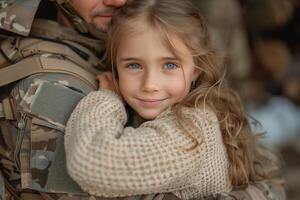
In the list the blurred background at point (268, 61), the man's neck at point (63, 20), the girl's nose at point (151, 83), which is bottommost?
the blurred background at point (268, 61)

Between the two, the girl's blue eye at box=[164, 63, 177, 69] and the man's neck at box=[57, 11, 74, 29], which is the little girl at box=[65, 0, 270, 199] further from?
the man's neck at box=[57, 11, 74, 29]

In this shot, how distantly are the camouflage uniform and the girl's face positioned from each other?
0.17 m

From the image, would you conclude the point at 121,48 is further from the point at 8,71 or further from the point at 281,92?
the point at 281,92

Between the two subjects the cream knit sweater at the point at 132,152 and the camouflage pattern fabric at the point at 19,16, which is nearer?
the cream knit sweater at the point at 132,152

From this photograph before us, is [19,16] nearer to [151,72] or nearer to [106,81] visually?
[106,81]

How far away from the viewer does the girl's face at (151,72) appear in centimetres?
228

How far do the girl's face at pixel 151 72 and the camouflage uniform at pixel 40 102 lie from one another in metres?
0.17

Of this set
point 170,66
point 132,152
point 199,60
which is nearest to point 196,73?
point 199,60

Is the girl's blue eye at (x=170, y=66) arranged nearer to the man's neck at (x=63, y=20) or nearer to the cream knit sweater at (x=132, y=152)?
the cream knit sweater at (x=132, y=152)

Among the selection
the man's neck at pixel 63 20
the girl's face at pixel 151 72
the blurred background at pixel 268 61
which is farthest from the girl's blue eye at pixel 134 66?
the blurred background at pixel 268 61

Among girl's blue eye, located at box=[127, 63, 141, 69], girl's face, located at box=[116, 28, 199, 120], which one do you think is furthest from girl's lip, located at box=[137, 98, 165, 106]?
girl's blue eye, located at box=[127, 63, 141, 69]

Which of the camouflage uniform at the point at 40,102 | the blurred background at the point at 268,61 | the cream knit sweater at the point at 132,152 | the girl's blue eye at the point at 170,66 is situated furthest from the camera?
the blurred background at the point at 268,61

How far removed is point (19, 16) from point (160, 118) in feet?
2.34

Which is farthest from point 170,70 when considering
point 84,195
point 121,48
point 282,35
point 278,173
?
point 282,35
